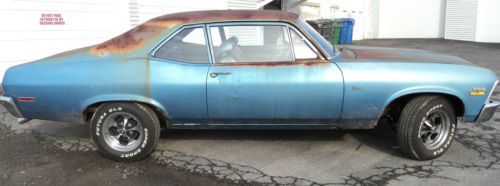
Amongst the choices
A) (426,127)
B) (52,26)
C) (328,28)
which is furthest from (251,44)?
(328,28)

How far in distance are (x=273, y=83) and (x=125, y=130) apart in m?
1.54

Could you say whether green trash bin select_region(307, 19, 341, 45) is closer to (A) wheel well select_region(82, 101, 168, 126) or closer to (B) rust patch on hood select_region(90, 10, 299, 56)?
(B) rust patch on hood select_region(90, 10, 299, 56)

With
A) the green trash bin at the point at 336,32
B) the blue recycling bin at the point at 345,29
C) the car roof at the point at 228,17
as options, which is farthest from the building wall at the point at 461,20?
the car roof at the point at 228,17

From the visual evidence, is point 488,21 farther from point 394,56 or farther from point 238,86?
point 238,86

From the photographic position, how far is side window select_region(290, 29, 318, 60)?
4070mm

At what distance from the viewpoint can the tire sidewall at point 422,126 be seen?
399cm

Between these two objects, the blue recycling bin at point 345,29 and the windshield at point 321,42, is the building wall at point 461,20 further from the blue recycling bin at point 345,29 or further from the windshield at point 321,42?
the windshield at point 321,42

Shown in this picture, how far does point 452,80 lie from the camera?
3.96m

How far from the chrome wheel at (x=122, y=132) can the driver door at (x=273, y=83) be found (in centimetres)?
75

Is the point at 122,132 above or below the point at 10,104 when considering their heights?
below

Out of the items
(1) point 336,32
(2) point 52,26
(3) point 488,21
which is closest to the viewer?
(2) point 52,26

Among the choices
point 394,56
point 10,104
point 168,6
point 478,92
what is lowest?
point 10,104

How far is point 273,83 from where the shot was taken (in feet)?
12.9

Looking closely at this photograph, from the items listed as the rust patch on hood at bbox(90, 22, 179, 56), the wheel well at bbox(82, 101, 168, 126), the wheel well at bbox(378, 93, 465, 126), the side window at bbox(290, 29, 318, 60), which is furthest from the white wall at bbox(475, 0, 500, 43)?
the wheel well at bbox(82, 101, 168, 126)
